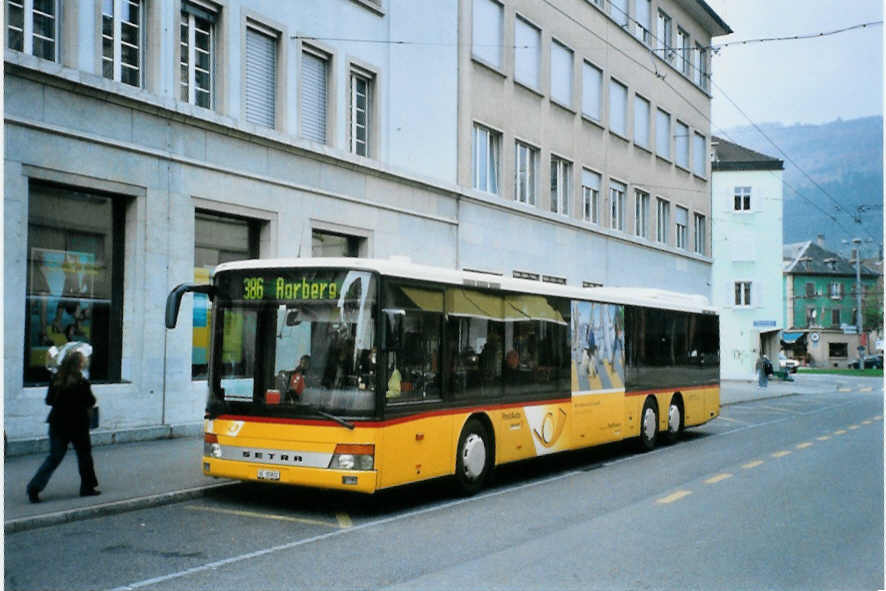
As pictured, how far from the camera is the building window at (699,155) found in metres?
43.8

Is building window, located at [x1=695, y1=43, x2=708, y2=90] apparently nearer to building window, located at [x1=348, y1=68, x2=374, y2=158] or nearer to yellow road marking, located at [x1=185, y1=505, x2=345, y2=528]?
building window, located at [x1=348, y1=68, x2=374, y2=158]

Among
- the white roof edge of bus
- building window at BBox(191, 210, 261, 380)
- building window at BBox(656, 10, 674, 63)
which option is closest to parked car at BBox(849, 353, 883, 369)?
building window at BBox(656, 10, 674, 63)

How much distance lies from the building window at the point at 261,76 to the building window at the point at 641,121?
2107cm

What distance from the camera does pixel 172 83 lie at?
16547 millimetres

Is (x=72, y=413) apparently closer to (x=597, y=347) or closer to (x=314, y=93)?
(x=597, y=347)

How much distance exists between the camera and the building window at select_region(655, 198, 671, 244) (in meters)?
40.0

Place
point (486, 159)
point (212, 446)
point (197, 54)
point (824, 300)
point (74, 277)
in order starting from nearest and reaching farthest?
point (212, 446) → point (74, 277) → point (197, 54) → point (486, 159) → point (824, 300)

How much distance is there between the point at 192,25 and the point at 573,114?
56.5 feet

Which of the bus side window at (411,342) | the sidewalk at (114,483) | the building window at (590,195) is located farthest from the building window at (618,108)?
the bus side window at (411,342)

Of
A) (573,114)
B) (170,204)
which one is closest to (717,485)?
(170,204)

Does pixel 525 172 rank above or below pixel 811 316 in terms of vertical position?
above

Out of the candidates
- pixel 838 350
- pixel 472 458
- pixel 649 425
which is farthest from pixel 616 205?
pixel 838 350

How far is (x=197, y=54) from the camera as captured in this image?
17.5 metres

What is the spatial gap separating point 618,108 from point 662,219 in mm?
6521
